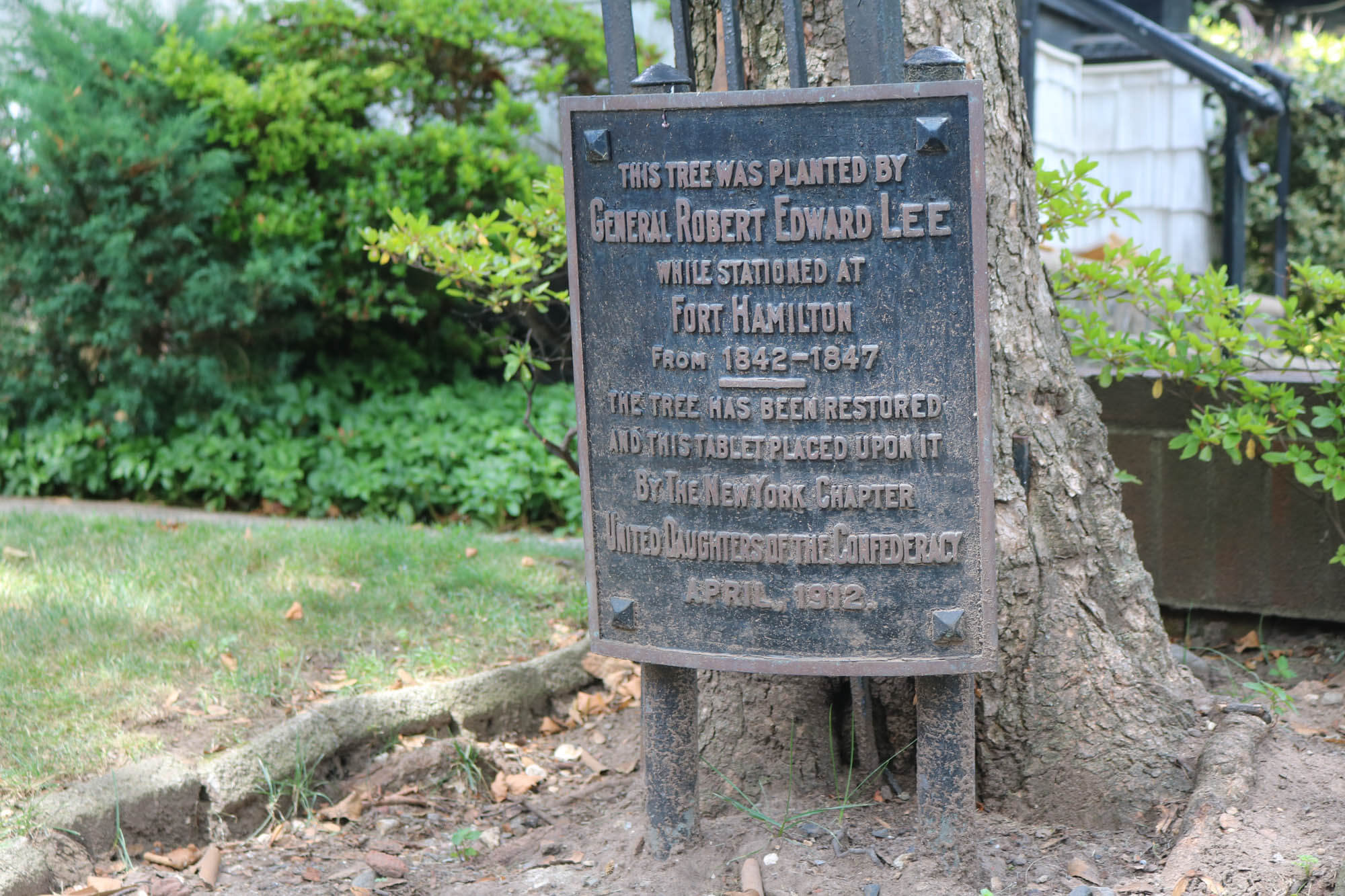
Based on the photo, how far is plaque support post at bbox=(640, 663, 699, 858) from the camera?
2.66 metres

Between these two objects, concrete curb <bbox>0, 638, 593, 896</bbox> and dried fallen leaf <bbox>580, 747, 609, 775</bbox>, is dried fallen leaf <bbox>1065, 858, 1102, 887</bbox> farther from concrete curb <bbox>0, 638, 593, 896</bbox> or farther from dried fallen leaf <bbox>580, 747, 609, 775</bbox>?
concrete curb <bbox>0, 638, 593, 896</bbox>

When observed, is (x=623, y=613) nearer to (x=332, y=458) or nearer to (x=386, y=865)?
(x=386, y=865)

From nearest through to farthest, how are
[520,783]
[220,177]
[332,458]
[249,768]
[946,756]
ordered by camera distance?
[946,756], [249,768], [520,783], [220,177], [332,458]

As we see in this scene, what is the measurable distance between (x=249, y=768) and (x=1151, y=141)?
258 inches

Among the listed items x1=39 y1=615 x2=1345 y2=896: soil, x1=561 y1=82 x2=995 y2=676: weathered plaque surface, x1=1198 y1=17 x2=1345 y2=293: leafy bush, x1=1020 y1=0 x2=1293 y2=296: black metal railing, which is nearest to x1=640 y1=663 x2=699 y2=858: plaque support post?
x1=39 y1=615 x2=1345 y2=896: soil

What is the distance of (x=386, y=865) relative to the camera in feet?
9.23

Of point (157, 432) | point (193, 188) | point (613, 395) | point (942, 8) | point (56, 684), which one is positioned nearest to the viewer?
point (613, 395)

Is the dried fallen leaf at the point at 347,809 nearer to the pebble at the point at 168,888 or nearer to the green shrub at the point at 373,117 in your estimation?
the pebble at the point at 168,888

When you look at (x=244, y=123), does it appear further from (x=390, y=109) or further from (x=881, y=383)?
(x=881, y=383)

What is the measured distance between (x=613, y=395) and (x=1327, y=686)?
7.83ft

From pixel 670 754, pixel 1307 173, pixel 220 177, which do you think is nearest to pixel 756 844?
pixel 670 754

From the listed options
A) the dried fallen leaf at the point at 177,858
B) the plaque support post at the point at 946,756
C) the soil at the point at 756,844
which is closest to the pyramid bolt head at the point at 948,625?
the plaque support post at the point at 946,756

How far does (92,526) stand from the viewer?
5020mm

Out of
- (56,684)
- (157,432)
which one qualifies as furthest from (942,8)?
(157,432)
